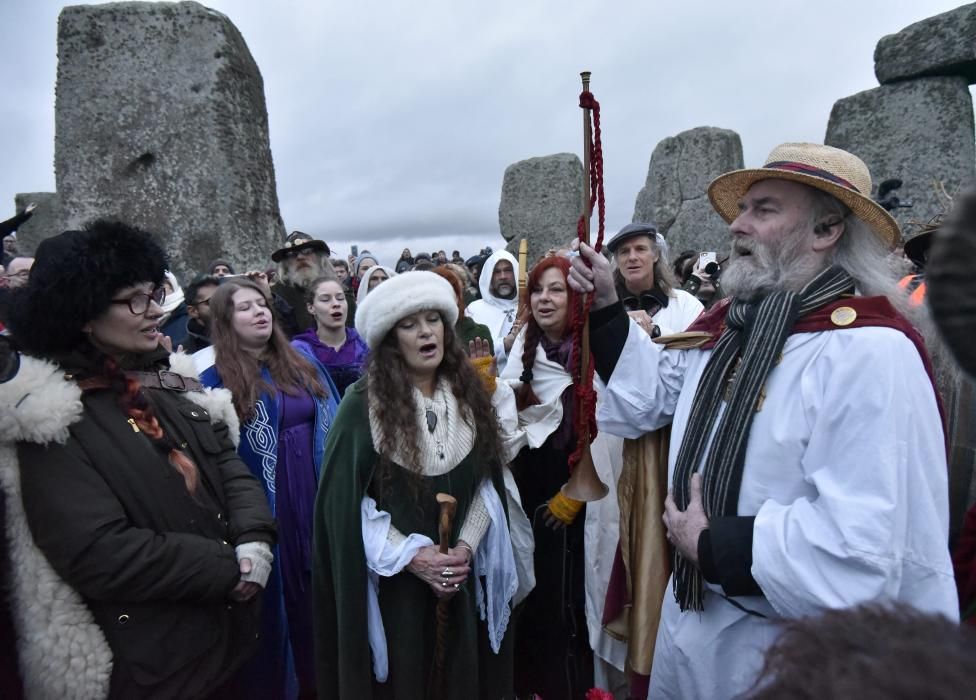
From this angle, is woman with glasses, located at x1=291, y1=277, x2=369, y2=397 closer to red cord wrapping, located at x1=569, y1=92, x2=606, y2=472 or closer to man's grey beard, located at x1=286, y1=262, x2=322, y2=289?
man's grey beard, located at x1=286, y1=262, x2=322, y2=289

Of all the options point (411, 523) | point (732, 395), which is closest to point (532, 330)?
point (411, 523)

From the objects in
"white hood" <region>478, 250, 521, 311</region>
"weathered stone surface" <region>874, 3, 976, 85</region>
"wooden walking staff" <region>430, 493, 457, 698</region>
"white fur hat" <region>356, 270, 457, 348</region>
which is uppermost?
"weathered stone surface" <region>874, 3, 976, 85</region>

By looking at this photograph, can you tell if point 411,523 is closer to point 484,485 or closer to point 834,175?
point 484,485

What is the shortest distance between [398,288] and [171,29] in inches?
171

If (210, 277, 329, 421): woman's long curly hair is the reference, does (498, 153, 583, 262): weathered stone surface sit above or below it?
above

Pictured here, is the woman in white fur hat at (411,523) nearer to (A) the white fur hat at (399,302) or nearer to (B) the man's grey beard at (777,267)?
(A) the white fur hat at (399,302)

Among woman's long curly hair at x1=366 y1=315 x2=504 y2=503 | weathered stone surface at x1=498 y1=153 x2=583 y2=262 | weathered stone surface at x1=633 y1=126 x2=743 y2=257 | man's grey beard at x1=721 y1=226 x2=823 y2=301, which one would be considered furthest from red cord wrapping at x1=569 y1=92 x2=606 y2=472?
weathered stone surface at x1=498 y1=153 x2=583 y2=262

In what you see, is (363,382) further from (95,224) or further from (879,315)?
(879,315)

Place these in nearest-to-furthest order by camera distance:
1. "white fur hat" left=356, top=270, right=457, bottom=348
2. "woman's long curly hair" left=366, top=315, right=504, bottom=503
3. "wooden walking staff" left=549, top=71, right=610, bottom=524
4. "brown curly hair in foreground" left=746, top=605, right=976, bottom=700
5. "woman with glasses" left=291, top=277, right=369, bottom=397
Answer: "brown curly hair in foreground" left=746, top=605, right=976, bottom=700, "wooden walking staff" left=549, top=71, right=610, bottom=524, "woman's long curly hair" left=366, top=315, right=504, bottom=503, "white fur hat" left=356, top=270, right=457, bottom=348, "woman with glasses" left=291, top=277, right=369, bottom=397

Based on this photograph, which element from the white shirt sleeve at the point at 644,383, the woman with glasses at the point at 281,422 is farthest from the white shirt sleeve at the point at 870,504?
the woman with glasses at the point at 281,422

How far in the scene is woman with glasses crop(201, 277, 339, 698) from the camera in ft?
9.27

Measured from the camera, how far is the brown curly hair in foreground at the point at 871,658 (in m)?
0.48

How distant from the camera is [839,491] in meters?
1.35

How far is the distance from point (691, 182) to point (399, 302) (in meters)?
7.29
